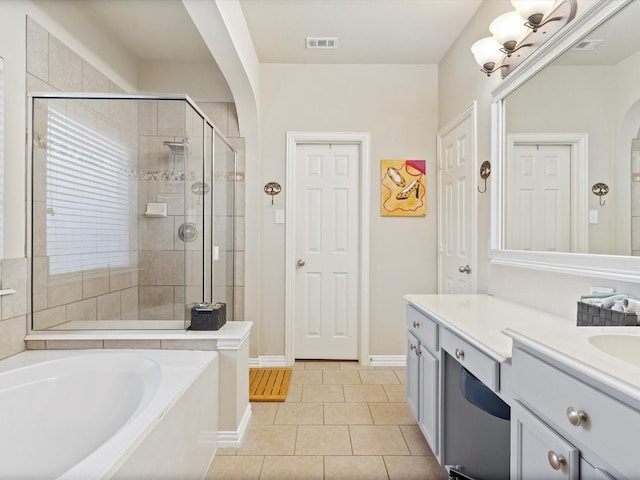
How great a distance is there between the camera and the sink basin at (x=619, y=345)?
1.00 m

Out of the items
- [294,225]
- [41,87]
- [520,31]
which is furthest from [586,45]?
[41,87]

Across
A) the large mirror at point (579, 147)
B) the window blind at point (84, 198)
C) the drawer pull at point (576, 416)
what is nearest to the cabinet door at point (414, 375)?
the large mirror at point (579, 147)

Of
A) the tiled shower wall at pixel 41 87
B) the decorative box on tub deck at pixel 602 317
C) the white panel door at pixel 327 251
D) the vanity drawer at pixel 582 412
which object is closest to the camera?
the vanity drawer at pixel 582 412

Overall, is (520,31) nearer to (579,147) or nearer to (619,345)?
(579,147)

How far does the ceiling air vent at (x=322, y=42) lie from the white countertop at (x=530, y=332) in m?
2.05

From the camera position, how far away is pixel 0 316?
1.79 m

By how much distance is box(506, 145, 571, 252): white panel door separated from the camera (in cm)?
155

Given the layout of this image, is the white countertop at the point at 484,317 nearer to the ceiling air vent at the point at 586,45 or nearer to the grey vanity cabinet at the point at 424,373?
the grey vanity cabinet at the point at 424,373

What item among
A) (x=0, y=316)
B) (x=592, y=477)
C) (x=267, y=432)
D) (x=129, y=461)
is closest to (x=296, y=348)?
(x=267, y=432)

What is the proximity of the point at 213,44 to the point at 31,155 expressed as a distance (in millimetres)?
1206

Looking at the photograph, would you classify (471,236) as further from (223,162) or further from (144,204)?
(144,204)

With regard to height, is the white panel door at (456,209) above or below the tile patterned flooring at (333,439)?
above

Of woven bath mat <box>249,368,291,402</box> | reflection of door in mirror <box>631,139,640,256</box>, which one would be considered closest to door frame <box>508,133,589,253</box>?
reflection of door in mirror <box>631,139,640,256</box>

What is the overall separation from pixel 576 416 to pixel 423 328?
114cm
